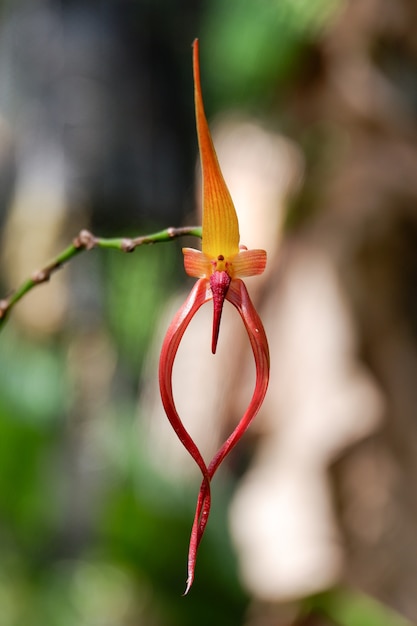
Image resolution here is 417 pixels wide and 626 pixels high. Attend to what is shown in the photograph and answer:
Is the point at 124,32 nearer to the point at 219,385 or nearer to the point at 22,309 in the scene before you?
the point at 22,309

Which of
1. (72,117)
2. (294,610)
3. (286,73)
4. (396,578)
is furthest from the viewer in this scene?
(72,117)

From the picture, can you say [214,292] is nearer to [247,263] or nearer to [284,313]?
[247,263]

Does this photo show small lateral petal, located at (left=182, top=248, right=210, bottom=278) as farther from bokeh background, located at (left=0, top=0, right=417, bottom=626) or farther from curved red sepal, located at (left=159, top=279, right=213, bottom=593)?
bokeh background, located at (left=0, top=0, right=417, bottom=626)

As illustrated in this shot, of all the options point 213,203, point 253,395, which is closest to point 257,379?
point 253,395

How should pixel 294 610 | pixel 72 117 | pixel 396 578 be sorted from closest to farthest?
pixel 294 610 → pixel 396 578 → pixel 72 117

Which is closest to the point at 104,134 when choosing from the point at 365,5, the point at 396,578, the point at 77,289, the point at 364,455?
the point at 77,289

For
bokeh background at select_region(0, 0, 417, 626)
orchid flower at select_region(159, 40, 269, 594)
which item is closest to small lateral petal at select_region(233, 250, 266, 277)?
orchid flower at select_region(159, 40, 269, 594)
